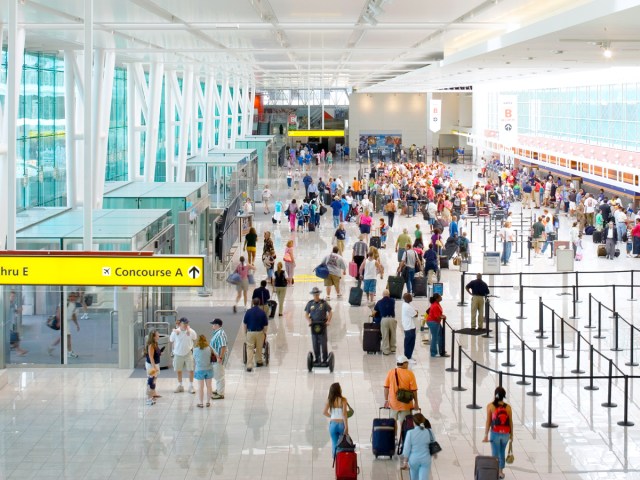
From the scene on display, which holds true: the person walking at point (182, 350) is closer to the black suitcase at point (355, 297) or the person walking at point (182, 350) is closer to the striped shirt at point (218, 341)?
the striped shirt at point (218, 341)

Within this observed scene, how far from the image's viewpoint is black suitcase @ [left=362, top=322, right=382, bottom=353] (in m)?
17.9

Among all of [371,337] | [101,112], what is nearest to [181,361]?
[371,337]

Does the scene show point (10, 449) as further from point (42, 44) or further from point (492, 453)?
point (42, 44)

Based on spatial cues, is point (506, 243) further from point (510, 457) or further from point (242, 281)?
point (510, 457)

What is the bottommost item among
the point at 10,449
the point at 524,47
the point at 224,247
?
the point at 10,449

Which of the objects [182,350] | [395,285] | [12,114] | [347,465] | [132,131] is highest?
[132,131]

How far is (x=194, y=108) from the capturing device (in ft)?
150

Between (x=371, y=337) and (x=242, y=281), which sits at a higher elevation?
(x=242, y=281)

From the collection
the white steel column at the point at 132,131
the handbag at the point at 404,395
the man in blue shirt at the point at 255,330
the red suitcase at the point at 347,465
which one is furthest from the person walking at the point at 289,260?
the red suitcase at the point at 347,465

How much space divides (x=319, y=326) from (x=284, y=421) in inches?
118

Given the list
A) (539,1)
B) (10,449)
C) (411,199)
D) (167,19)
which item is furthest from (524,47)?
(411,199)

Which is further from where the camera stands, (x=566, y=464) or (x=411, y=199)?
(x=411, y=199)

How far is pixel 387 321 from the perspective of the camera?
17859mm

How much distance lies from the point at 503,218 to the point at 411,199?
6012mm
